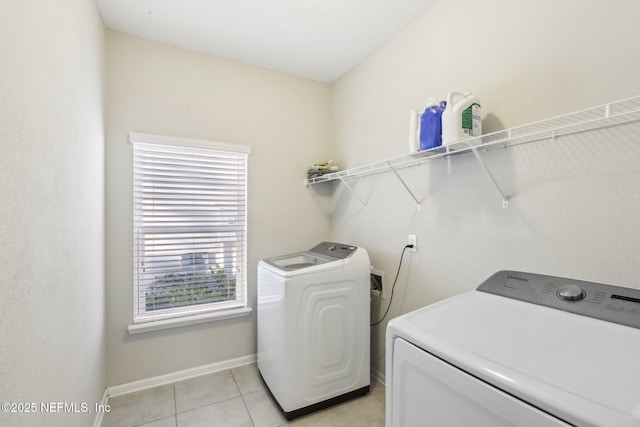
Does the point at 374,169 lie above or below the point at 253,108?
below

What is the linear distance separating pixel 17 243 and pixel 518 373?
1.36 metres

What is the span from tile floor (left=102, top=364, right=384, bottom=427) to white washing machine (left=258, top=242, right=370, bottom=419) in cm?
9

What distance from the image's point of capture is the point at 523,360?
2.37ft

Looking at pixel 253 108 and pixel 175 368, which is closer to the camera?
pixel 175 368

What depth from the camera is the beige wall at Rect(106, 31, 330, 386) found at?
2.09 m

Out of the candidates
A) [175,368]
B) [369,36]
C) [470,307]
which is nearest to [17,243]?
[470,307]

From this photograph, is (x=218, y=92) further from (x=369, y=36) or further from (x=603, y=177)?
(x=603, y=177)

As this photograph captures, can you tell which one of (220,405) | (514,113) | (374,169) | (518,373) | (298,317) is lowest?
(220,405)

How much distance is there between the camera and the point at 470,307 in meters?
1.10

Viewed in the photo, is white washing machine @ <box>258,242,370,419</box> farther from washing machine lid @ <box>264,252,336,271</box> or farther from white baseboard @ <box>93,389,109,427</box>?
white baseboard @ <box>93,389,109,427</box>

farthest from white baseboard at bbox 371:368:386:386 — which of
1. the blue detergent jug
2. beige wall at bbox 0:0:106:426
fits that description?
beige wall at bbox 0:0:106:426

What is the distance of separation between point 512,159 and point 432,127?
1.36 ft

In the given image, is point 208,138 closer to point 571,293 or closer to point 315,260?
point 315,260

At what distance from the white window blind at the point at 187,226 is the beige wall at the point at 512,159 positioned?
119 cm
